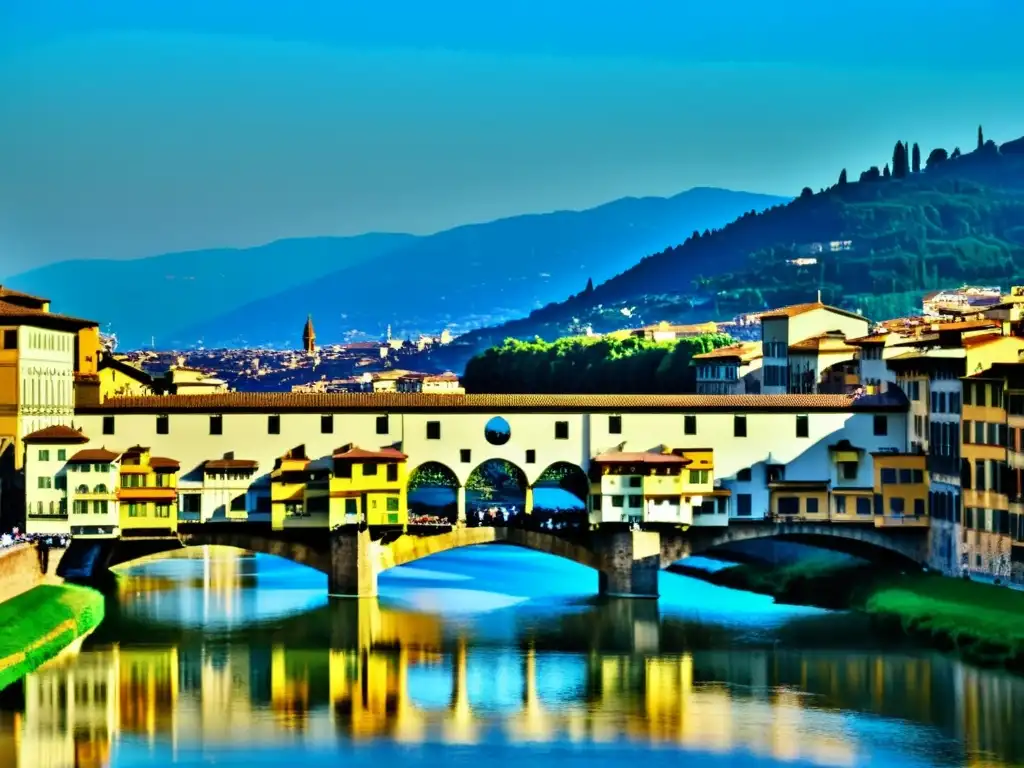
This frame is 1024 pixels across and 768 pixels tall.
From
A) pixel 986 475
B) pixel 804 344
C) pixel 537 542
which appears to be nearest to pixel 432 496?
pixel 804 344

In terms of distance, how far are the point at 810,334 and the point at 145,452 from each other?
35.6m

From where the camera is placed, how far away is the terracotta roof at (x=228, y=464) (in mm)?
67938

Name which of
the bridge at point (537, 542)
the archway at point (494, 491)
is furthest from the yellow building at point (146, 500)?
the archway at point (494, 491)

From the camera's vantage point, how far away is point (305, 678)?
53.4 metres

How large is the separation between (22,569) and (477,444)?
574 inches

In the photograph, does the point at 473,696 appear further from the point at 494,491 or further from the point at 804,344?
the point at 494,491

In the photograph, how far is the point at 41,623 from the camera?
187 feet

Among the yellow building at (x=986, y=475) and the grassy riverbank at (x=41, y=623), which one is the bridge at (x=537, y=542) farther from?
the yellow building at (x=986, y=475)

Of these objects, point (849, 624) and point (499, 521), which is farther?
point (499, 521)

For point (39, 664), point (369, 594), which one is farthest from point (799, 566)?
point (39, 664)

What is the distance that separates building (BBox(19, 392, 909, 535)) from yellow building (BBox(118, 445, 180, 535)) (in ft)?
0.13

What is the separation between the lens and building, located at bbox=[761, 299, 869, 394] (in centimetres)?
8931

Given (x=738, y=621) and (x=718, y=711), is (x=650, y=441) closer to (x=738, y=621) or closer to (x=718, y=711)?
(x=738, y=621)

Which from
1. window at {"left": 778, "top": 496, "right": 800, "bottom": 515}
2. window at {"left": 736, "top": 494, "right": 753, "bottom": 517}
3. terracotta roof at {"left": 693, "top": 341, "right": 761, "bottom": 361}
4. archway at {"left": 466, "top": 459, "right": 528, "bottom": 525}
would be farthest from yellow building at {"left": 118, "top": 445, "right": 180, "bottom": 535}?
terracotta roof at {"left": 693, "top": 341, "right": 761, "bottom": 361}
